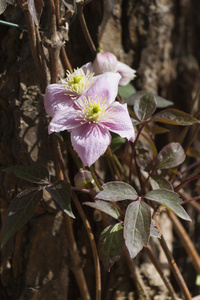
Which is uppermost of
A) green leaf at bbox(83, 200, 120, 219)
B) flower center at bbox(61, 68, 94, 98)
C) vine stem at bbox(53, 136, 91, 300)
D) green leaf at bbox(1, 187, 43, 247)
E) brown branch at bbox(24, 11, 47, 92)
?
brown branch at bbox(24, 11, 47, 92)

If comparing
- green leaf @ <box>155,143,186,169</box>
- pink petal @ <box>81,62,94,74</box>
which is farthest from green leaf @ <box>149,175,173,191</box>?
pink petal @ <box>81,62,94,74</box>

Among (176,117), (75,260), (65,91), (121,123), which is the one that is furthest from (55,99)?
(75,260)

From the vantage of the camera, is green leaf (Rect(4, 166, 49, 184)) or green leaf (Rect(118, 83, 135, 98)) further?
green leaf (Rect(118, 83, 135, 98))

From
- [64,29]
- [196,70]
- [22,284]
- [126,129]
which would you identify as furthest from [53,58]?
[196,70]

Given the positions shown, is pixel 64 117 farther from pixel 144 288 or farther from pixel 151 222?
pixel 144 288

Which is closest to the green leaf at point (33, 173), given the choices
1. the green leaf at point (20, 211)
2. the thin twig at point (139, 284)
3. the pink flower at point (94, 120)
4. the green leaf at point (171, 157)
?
the green leaf at point (20, 211)

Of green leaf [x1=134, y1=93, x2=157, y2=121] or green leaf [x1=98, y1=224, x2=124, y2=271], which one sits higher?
green leaf [x1=134, y1=93, x2=157, y2=121]

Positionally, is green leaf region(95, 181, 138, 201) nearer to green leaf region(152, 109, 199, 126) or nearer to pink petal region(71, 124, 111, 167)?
pink petal region(71, 124, 111, 167)
